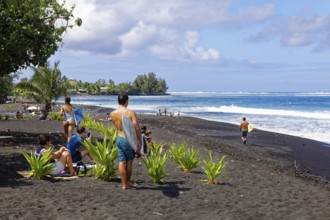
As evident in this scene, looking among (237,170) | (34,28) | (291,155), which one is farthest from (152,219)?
(291,155)

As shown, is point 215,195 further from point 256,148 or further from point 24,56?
point 256,148

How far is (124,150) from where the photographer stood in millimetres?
7680

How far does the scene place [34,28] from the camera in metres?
13.9

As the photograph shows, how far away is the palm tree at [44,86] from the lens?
2775cm

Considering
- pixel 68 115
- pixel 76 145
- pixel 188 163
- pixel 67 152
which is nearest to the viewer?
pixel 67 152

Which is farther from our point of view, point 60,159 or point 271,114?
point 271,114

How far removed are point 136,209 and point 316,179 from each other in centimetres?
733

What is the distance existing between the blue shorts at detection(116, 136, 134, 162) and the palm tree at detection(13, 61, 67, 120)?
21.1 meters

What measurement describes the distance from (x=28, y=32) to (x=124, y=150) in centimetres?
740

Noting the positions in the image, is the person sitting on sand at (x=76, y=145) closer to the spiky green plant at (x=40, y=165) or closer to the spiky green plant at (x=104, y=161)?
the spiky green plant at (x=104, y=161)

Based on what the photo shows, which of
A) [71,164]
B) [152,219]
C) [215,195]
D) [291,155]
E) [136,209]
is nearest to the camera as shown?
[152,219]

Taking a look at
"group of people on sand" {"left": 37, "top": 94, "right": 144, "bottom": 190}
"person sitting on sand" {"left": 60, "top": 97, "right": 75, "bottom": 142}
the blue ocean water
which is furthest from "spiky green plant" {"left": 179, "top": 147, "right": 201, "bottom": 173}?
the blue ocean water

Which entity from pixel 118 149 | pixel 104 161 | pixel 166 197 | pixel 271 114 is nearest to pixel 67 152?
pixel 104 161

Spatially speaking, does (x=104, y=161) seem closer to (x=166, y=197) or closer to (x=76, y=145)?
(x=76, y=145)
